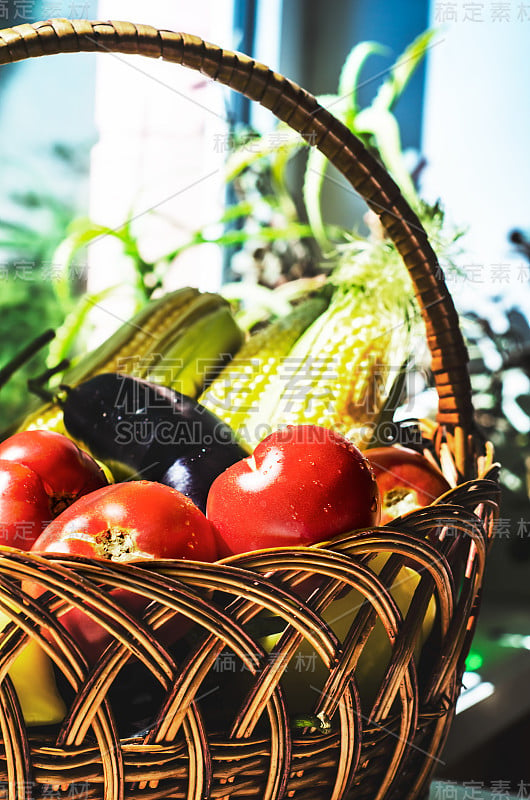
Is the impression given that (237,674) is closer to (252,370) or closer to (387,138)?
(252,370)

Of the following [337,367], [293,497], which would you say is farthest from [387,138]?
[293,497]

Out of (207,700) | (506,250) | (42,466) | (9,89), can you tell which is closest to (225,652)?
(207,700)

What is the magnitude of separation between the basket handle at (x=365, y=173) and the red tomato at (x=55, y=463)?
230mm

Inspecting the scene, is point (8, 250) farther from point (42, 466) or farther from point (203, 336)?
point (42, 466)

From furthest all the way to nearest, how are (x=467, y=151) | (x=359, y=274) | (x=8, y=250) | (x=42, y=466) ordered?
1. (x=467, y=151)
2. (x=8, y=250)
3. (x=359, y=274)
4. (x=42, y=466)

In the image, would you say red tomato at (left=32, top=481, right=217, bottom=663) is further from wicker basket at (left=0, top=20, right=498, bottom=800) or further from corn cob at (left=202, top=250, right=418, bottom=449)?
corn cob at (left=202, top=250, right=418, bottom=449)

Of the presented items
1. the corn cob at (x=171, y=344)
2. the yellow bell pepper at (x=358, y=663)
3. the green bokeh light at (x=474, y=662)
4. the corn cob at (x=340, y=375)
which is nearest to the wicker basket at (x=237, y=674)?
the yellow bell pepper at (x=358, y=663)

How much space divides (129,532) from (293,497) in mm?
78

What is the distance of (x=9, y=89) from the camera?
0.85 meters

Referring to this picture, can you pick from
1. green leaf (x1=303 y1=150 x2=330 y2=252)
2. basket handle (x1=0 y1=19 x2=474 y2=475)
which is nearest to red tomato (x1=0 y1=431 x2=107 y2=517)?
basket handle (x1=0 y1=19 x2=474 y2=475)

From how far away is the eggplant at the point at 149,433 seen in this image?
439 millimetres

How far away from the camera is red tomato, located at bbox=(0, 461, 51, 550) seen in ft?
1.15

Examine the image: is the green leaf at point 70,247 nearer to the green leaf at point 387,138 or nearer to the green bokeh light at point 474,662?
the green leaf at point 387,138

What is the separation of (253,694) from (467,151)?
1.06 meters
